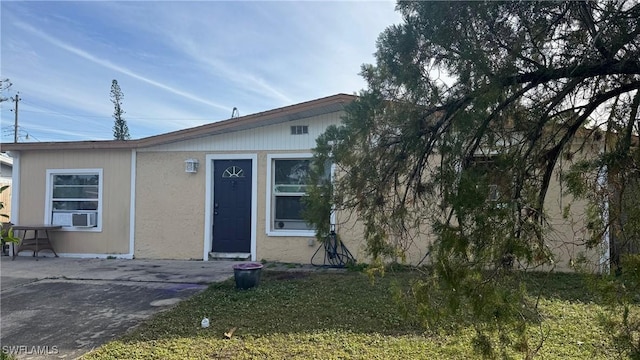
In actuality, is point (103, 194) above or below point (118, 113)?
below

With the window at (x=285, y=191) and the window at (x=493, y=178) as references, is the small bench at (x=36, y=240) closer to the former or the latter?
the window at (x=285, y=191)

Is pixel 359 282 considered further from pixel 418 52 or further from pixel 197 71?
pixel 197 71

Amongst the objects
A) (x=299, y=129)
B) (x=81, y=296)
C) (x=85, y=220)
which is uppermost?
(x=299, y=129)

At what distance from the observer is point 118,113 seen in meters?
30.1

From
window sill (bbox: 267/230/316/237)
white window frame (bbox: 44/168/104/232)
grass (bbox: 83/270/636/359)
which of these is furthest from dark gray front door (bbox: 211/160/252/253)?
white window frame (bbox: 44/168/104/232)

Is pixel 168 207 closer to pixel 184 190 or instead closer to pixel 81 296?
pixel 184 190

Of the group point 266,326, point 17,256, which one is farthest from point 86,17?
point 266,326

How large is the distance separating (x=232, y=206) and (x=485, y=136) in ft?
22.2

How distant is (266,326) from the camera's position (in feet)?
14.7

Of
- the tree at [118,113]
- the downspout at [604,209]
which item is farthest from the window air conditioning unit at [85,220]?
the tree at [118,113]

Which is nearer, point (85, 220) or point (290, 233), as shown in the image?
point (290, 233)

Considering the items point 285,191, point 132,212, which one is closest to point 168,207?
point 132,212

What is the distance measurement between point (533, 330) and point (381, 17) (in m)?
3.40

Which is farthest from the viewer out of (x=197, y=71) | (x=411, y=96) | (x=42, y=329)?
(x=197, y=71)
